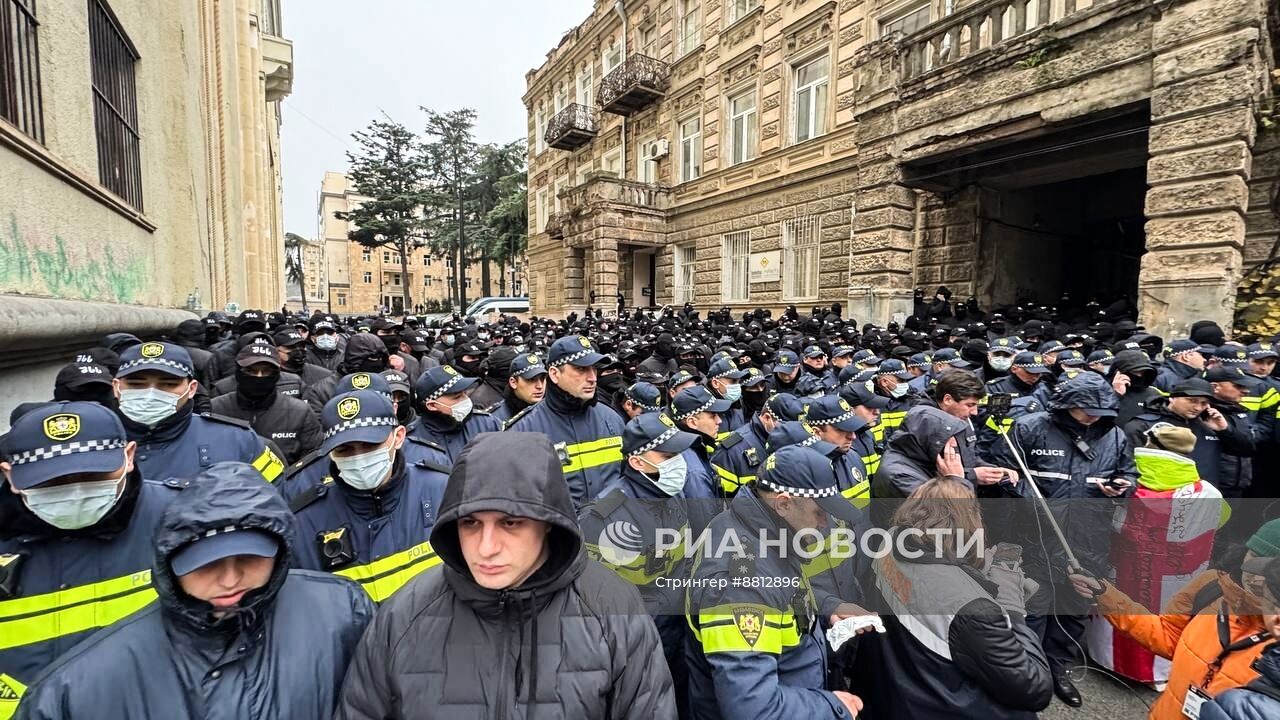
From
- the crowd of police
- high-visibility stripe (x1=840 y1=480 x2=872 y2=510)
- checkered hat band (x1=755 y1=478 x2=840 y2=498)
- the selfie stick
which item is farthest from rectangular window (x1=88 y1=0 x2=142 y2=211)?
the selfie stick

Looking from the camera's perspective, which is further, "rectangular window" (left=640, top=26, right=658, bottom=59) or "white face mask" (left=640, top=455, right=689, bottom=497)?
"rectangular window" (left=640, top=26, right=658, bottom=59)

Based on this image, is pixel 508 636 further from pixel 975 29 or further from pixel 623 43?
pixel 623 43

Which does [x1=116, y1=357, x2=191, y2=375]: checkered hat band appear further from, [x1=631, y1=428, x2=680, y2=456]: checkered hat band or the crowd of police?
[x1=631, y1=428, x2=680, y2=456]: checkered hat band

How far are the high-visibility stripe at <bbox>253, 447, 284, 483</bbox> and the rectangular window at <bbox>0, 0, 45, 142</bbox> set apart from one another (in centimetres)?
343

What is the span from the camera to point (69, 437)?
1.87 meters

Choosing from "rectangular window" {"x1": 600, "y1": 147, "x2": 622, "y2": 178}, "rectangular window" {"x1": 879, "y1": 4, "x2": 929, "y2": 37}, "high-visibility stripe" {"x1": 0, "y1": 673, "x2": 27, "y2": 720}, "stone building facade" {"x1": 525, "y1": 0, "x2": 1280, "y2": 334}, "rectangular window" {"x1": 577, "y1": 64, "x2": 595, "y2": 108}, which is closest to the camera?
"high-visibility stripe" {"x1": 0, "y1": 673, "x2": 27, "y2": 720}

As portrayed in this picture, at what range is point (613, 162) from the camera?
939 inches

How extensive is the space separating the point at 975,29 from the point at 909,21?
3.80 metres

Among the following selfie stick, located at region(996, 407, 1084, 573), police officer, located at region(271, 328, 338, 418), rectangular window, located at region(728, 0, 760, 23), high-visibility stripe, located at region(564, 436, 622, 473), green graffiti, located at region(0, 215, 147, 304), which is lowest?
selfie stick, located at region(996, 407, 1084, 573)

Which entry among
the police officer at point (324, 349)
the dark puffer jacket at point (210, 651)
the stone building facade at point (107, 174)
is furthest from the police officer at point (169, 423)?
the police officer at point (324, 349)

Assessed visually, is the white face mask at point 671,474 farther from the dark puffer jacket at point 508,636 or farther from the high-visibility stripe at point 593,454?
the dark puffer jacket at point 508,636

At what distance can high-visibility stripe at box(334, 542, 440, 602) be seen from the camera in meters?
2.28

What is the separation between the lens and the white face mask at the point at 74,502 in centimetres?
181

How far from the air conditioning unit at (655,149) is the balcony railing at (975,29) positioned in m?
10.6
